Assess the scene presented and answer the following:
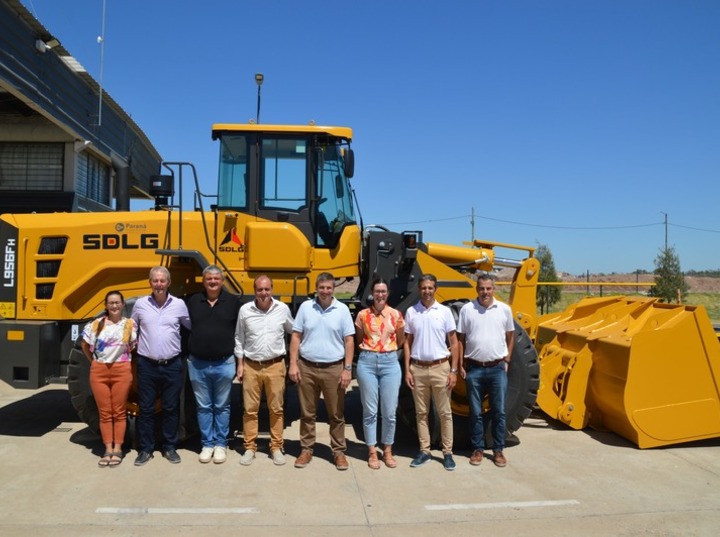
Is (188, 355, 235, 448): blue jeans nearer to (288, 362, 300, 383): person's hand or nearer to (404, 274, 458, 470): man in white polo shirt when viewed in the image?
(288, 362, 300, 383): person's hand

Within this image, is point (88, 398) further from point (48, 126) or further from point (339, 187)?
point (48, 126)

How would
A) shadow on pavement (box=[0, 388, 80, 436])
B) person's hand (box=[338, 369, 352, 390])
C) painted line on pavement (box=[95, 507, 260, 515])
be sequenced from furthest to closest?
shadow on pavement (box=[0, 388, 80, 436]) < person's hand (box=[338, 369, 352, 390]) < painted line on pavement (box=[95, 507, 260, 515])

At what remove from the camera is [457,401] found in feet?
19.3

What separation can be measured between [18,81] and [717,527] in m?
12.8

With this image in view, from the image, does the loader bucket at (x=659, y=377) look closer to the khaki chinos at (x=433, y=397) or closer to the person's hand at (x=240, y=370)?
the khaki chinos at (x=433, y=397)

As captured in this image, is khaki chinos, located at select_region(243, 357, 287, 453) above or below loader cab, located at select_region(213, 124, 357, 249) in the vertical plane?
below

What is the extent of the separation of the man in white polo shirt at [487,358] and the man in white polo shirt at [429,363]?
180mm

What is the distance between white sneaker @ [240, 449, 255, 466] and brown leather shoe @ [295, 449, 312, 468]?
405 mm

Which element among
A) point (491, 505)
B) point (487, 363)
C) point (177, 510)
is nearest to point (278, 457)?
point (177, 510)

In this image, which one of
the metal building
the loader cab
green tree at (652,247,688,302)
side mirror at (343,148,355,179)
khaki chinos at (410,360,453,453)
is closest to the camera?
khaki chinos at (410,360,453,453)

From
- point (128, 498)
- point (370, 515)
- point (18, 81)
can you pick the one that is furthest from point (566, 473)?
point (18, 81)

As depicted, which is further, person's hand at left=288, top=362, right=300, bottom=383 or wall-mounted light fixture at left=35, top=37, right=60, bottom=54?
wall-mounted light fixture at left=35, top=37, right=60, bottom=54

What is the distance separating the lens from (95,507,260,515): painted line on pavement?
416cm

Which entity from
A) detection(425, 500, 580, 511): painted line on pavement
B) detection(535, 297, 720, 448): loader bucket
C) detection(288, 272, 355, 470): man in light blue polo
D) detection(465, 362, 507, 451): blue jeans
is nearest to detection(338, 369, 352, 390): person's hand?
detection(288, 272, 355, 470): man in light blue polo
